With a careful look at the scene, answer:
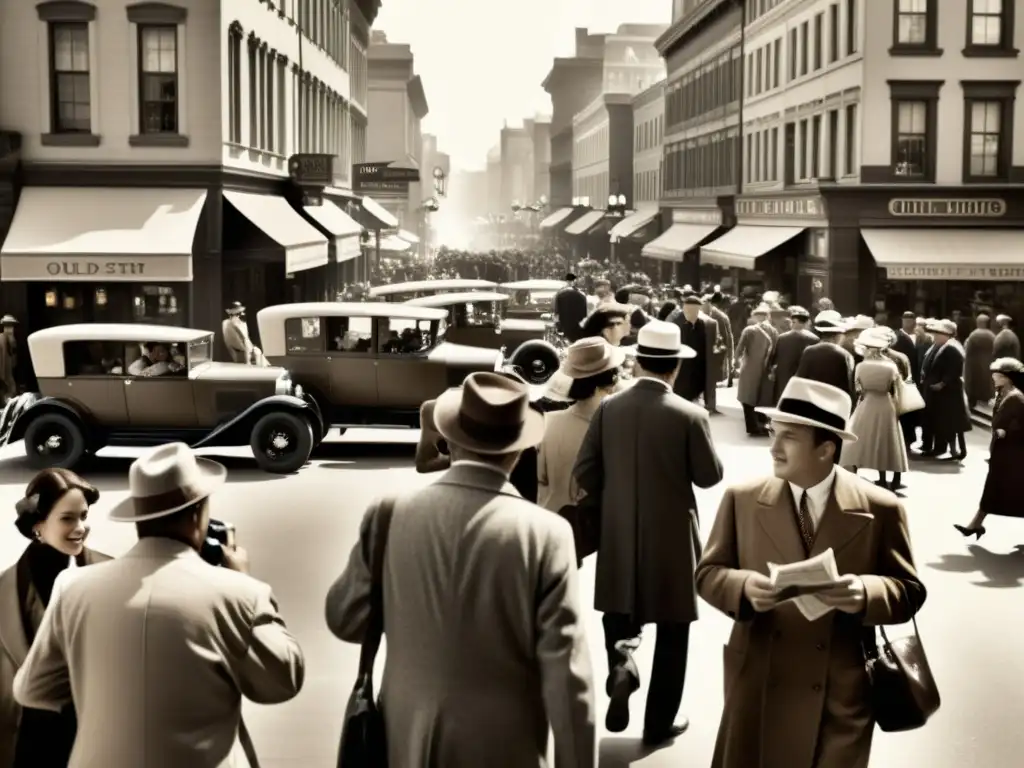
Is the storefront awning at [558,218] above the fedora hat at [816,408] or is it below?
above

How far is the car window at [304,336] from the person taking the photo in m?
19.8

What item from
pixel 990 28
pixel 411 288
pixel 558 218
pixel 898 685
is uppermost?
pixel 990 28

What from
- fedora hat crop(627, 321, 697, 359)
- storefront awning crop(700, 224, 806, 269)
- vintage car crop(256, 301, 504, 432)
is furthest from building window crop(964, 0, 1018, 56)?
fedora hat crop(627, 321, 697, 359)

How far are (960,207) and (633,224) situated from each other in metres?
35.9

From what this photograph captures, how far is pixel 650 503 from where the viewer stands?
25.9 ft

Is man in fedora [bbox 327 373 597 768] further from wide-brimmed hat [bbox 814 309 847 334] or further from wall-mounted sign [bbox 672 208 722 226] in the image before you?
wall-mounted sign [bbox 672 208 722 226]

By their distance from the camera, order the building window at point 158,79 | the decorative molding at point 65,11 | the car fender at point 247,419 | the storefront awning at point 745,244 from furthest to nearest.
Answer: the storefront awning at point 745,244 < the building window at point 158,79 < the decorative molding at point 65,11 < the car fender at point 247,419

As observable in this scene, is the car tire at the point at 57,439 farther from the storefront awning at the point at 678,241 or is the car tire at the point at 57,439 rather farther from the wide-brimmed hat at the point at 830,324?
the storefront awning at the point at 678,241

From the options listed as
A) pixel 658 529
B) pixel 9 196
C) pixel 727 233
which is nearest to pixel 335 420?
pixel 9 196

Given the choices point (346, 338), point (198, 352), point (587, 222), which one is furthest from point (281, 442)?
point (587, 222)

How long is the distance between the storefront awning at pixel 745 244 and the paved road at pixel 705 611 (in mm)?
18446

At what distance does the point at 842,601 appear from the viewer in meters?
5.22

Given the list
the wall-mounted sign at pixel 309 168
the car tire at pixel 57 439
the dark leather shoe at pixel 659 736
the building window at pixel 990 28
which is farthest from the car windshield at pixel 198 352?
the building window at pixel 990 28

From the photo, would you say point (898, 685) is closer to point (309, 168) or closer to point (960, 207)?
point (960, 207)
